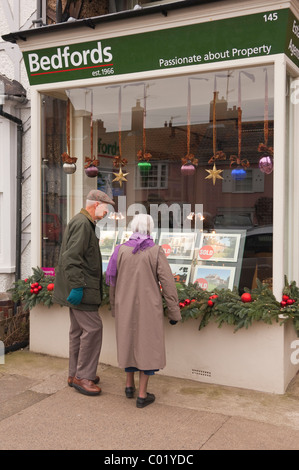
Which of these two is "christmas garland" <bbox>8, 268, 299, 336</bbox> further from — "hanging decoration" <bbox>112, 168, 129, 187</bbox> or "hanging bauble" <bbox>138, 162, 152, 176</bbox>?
"hanging bauble" <bbox>138, 162, 152, 176</bbox>

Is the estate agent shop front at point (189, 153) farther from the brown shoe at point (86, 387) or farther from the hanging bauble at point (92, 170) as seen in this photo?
the brown shoe at point (86, 387)

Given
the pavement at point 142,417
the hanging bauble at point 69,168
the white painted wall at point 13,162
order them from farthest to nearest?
the white painted wall at point 13,162 < the hanging bauble at point 69,168 < the pavement at point 142,417

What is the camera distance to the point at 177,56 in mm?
A: 5836

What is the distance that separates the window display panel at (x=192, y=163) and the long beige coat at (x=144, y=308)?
4.29 feet

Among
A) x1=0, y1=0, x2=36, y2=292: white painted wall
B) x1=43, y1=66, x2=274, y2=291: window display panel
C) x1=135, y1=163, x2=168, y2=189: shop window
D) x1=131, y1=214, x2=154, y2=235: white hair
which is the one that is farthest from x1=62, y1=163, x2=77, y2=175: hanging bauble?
x1=131, y1=214, x2=154, y2=235: white hair

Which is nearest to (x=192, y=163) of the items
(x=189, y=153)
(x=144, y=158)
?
(x=189, y=153)

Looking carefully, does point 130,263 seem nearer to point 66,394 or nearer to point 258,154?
point 66,394

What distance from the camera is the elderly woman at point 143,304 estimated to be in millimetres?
4855

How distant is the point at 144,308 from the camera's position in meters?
4.86

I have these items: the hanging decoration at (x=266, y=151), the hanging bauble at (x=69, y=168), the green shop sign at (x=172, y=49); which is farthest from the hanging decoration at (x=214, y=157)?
the hanging bauble at (x=69, y=168)

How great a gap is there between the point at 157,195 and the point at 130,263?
2.61m

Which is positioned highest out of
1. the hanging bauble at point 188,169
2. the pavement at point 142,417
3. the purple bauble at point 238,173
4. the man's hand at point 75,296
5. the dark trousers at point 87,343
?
the hanging bauble at point 188,169

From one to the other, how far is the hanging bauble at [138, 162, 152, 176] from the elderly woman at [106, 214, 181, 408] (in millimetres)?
2212

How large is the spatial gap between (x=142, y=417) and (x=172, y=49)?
3.84m
